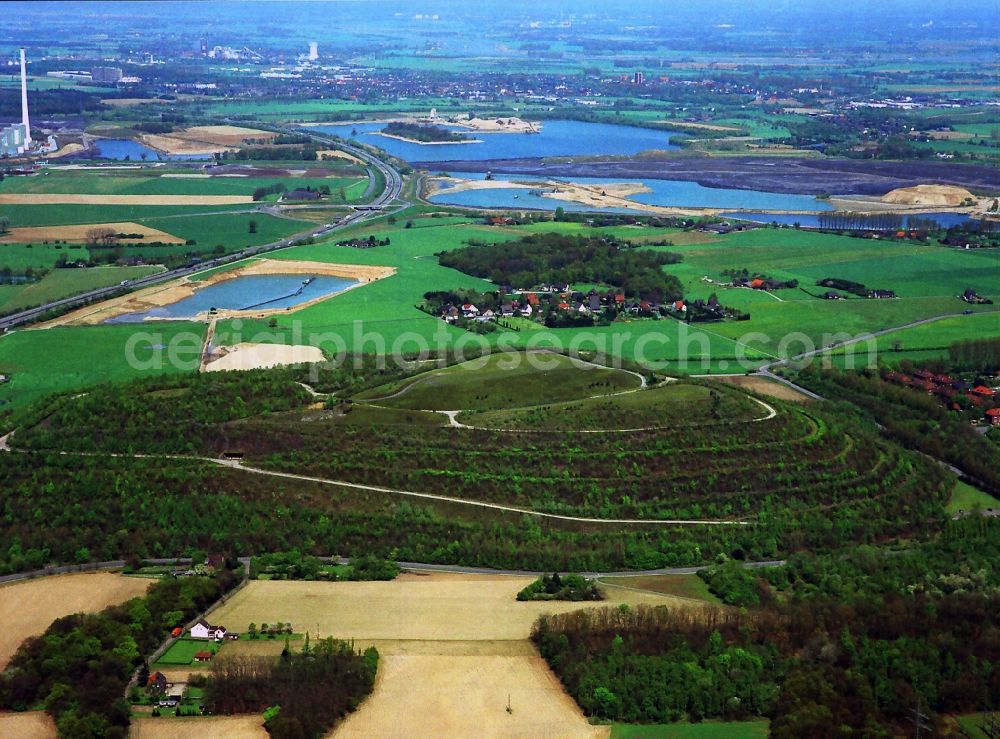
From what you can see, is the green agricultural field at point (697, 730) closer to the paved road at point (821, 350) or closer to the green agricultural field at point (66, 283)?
the paved road at point (821, 350)

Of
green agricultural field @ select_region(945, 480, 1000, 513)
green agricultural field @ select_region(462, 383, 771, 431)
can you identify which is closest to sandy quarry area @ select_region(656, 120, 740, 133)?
green agricultural field @ select_region(462, 383, 771, 431)

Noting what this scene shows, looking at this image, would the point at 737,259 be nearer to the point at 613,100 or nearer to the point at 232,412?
the point at 232,412

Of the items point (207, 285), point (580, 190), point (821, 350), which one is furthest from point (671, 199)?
point (821, 350)

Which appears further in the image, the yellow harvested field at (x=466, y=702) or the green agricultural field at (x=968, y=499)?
the green agricultural field at (x=968, y=499)

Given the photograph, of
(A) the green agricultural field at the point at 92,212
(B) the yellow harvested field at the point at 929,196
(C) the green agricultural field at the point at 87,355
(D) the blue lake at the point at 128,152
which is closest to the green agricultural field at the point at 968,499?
(C) the green agricultural field at the point at 87,355

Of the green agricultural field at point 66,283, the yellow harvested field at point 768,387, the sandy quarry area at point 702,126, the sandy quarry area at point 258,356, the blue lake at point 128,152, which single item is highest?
the sandy quarry area at point 702,126

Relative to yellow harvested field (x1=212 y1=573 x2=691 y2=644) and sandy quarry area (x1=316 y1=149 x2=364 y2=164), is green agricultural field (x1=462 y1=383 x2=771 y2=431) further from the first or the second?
sandy quarry area (x1=316 y1=149 x2=364 y2=164)

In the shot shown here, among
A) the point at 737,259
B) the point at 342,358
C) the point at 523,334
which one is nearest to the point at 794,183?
the point at 737,259

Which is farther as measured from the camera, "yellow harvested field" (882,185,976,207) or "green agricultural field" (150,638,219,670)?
"yellow harvested field" (882,185,976,207)

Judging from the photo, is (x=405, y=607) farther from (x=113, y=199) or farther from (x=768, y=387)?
(x=113, y=199)
